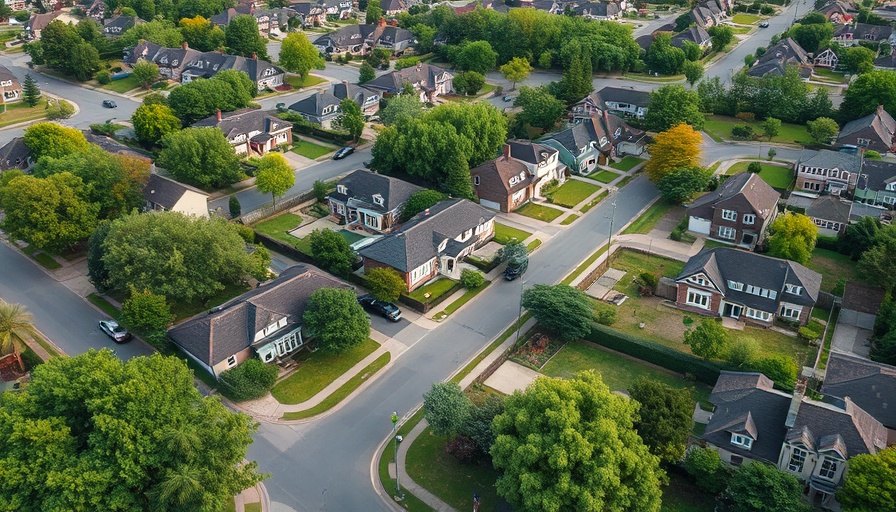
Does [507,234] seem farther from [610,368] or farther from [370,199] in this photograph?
[610,368]

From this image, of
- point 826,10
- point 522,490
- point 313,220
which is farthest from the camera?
point 826,10

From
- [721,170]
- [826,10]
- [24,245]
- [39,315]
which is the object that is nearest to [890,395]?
[721,170]

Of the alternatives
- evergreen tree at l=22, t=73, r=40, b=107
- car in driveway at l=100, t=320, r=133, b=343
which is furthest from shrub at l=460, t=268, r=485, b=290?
evergreen tree at l=22, t=73, r=40, b=107

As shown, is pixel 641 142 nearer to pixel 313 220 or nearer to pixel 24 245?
pixel 313 220

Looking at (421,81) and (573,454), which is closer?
(573,454)

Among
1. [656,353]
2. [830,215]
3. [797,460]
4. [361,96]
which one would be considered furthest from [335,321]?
[361,96]

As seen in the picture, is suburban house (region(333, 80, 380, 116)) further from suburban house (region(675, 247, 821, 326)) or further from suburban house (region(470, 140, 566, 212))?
suburban house (region(675, 247, 821, 326))

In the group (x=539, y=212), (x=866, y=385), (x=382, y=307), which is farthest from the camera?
(x=539, y=212)
